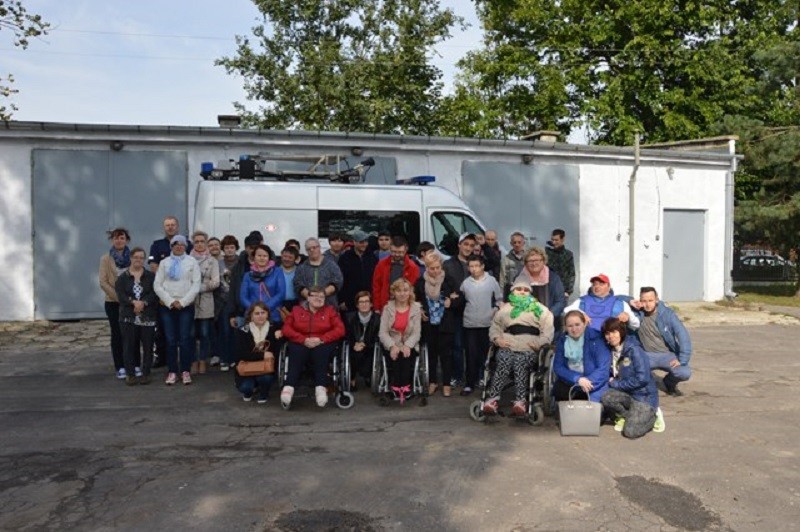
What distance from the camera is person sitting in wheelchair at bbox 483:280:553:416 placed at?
7098 mm

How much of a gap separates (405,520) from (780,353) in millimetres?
8697

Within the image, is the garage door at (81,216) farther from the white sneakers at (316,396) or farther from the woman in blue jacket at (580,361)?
the woman in blue jacket at (580,361)

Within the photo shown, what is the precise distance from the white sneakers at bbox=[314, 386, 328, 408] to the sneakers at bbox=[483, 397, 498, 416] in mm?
1568

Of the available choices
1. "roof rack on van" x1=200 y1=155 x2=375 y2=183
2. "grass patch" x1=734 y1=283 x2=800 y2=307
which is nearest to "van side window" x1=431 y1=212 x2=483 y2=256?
"roof rack on van" x1=200 y1=155 x2=375 y2=183

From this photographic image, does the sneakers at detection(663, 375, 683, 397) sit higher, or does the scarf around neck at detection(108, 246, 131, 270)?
the scarf around neck at detection(108, 246, 131, 270)

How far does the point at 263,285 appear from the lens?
830 centimetres

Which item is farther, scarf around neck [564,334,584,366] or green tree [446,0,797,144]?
green tree [446,0,797,144]

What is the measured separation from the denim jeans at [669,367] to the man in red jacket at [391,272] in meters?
2.69

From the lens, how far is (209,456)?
5969mm

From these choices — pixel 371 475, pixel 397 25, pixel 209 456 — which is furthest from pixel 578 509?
pixel 397 25

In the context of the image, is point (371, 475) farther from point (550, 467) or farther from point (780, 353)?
point (780, 353)

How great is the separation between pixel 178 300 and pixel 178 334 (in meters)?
0.44

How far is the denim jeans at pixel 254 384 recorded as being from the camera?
7778mm

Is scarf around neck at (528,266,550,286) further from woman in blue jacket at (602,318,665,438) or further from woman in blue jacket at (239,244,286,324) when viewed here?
woman in blue jacket at (239,244,286,324)
